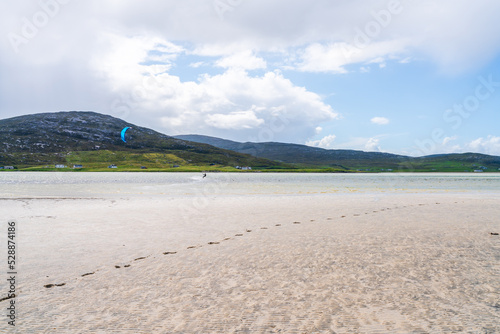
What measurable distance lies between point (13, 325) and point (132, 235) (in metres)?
10.3

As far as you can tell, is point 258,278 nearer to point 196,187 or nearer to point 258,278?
point 258,278

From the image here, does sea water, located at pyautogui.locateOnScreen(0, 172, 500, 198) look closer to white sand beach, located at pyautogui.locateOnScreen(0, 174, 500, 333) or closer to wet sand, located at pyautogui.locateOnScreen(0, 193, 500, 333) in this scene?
white sand beach, located at pyautogui.locateOnScreen(0, 174, 500, 333)

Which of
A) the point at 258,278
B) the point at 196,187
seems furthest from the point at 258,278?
the point at 196,187

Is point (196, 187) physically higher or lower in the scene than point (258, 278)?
lower

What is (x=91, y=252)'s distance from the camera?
14.1 meters

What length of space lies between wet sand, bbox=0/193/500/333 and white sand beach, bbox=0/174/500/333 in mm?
45

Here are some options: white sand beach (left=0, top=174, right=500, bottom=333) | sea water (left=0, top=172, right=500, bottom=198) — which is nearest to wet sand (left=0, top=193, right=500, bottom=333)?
white sand beach (left=0, top=174, right=500, bottom=333)

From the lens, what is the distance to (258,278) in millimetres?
10680

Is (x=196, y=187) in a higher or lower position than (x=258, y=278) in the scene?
lower

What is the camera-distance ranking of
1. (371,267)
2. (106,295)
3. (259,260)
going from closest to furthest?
(106,295), (371,267), (259,260)

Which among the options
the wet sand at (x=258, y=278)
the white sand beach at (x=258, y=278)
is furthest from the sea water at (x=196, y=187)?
the wet sand at (x=258, y=278)

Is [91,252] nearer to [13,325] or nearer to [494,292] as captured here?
[13,325]

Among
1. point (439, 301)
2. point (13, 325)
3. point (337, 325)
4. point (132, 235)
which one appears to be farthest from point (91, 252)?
point (439, 301)

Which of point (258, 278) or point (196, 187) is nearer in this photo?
point (258, 278)
